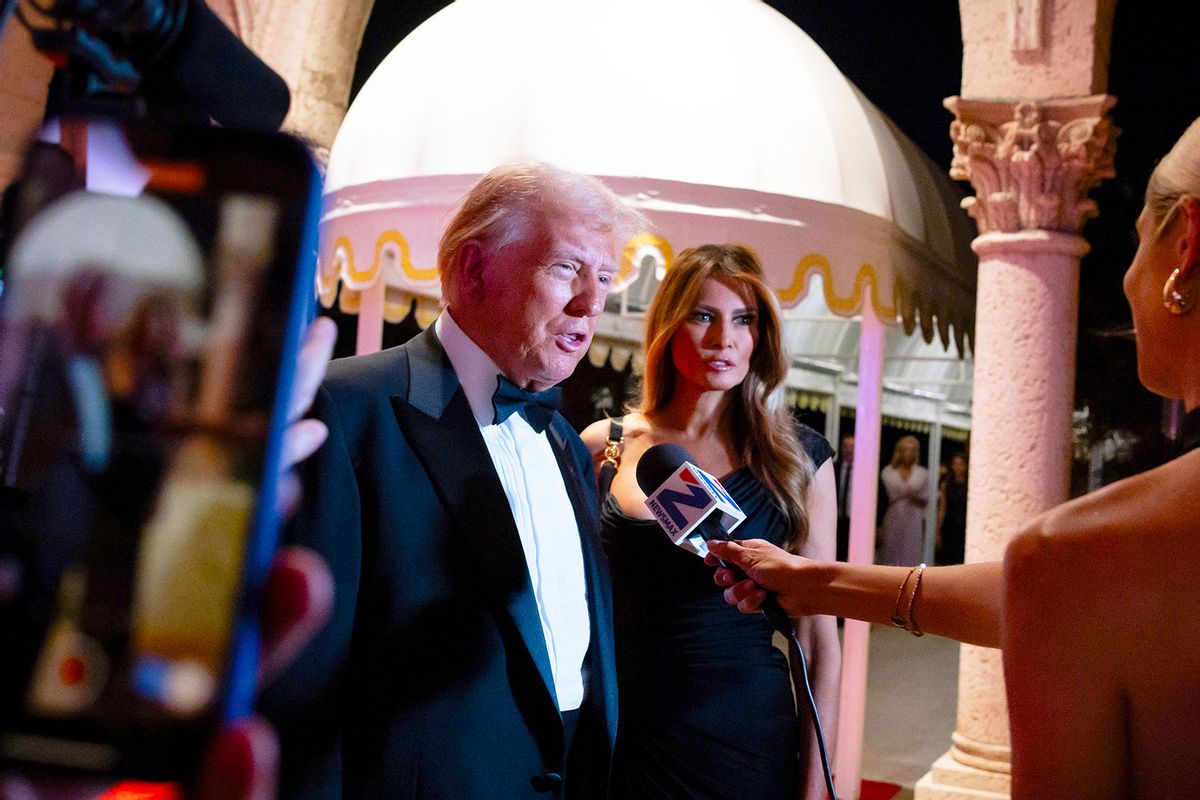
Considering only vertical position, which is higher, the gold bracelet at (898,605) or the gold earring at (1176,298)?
the gold earring at (1176,298)

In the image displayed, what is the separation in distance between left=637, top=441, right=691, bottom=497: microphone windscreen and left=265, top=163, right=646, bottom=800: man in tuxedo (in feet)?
0.80

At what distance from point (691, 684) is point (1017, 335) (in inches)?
104

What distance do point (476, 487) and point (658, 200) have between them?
10.1 feet

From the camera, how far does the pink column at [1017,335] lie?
455 cm

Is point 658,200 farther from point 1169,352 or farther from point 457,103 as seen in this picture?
point 1169,352

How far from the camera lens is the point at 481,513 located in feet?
5.38

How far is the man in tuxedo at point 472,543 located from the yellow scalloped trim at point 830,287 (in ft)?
8.92

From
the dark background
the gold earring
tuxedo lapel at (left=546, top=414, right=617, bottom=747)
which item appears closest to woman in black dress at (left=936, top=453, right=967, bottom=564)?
the dark background

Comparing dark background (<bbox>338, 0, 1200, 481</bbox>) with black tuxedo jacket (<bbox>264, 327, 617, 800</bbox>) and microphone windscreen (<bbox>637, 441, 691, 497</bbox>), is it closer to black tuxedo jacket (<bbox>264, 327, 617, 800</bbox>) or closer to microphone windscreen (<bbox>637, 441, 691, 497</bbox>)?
microphone windscreen (<bbox>637, 441, 691, 497</bbox>)

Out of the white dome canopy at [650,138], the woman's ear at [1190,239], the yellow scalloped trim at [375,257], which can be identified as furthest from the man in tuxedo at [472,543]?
the yellow scalloped trim at [375,257]

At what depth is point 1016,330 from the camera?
4613 millimetres

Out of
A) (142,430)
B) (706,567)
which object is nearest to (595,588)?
(706,567)

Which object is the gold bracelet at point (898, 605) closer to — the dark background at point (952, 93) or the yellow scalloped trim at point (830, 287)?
the yellow scalloped trim at point (830, 287)

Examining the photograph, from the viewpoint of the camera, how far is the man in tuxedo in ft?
4.78
